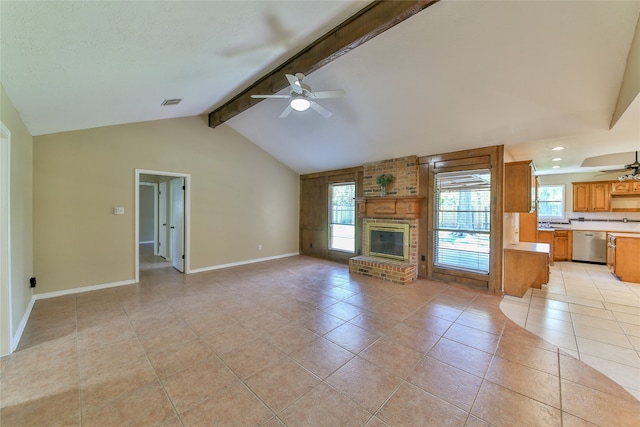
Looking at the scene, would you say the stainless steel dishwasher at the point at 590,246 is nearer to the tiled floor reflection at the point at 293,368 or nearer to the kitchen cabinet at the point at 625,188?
the kitchen cabinet at the point at 625,188

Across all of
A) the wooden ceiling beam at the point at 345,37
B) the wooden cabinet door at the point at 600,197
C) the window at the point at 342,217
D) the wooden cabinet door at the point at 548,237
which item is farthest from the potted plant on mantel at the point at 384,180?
the wooden cabinet door at the point at 600,197

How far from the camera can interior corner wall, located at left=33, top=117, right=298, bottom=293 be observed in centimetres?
372

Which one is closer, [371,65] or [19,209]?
[19,209]

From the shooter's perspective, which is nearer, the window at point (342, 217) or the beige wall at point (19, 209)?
the beige wall at point (19, 209)

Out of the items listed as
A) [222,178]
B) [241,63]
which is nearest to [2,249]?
[241,63]

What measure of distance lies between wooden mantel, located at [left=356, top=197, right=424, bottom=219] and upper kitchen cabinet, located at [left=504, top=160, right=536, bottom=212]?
137cm

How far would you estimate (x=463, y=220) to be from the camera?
4461 millimetres

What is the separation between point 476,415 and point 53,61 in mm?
3997

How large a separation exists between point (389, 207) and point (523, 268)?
7.81ft

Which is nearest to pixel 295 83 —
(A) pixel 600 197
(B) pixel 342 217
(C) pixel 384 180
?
(C) pixel 384 180

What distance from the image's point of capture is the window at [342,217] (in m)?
6.28

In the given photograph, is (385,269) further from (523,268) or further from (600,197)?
(600,197)

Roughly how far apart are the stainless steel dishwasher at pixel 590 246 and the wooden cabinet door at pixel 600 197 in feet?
2.29

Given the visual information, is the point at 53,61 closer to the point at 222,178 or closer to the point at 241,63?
the point at 241,63
